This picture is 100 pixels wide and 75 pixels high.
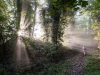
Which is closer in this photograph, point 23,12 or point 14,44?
point 14,44

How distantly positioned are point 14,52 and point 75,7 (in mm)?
11887

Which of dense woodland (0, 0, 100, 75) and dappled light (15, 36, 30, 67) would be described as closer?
dense woodland (0, 0, 100, 75)

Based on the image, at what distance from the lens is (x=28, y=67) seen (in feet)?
41.2

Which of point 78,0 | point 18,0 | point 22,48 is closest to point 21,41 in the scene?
point 22,48

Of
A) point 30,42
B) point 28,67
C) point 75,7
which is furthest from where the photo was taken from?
point 30,42

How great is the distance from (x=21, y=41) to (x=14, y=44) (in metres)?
0.65

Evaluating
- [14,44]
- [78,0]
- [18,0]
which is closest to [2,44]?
[14,44]

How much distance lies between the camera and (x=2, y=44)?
13.5m

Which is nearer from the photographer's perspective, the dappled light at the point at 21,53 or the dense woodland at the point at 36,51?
the dense woodland at the point at 36,51

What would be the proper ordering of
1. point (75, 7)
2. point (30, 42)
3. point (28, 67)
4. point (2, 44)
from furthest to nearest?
point (30, 42) < point (2, 44) < point (28, 67) < point (75, 7)

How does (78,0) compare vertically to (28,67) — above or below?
above

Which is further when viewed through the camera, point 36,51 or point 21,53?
point 36,51

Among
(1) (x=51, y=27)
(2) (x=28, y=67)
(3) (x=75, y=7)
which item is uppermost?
(3) (x=75, y=7)

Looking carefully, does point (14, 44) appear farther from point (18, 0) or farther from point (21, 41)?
point (18, 0)
